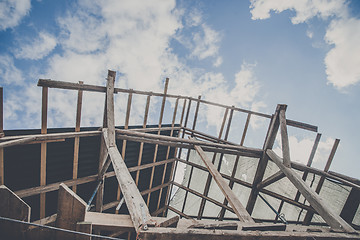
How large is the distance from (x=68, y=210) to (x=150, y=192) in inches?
192

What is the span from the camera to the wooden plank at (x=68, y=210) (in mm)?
1460

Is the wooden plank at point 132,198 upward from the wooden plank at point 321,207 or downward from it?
upward

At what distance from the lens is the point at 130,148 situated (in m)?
4.91

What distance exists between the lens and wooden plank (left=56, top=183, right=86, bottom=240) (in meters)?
1.46

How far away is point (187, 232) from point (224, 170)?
20.4 feet

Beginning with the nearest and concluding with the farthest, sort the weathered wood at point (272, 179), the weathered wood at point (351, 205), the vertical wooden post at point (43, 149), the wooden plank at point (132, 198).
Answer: the wooden plank at point (132, 198) → the vertical wooden post at point (43, 149) → the weathered wood at point (272, 179) → the weathered wood at point (351, 205)

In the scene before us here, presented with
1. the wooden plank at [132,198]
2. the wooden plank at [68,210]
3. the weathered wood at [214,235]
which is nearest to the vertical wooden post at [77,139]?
the wooden plank at [132,198]

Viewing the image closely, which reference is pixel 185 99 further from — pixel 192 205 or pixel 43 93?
pixel 192 205

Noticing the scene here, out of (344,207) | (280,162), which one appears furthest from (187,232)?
(344,207)

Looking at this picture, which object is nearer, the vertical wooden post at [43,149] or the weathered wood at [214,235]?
the weathered wood at [214,235]

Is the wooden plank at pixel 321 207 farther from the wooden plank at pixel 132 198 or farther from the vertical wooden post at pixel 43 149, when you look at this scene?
the vertical wooden post at pixel 43 149

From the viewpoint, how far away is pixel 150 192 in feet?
19.5

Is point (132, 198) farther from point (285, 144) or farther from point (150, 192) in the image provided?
point (150, 192)

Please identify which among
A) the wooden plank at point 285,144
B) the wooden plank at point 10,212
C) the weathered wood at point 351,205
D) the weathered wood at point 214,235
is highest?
the wooden plank at point 285,144
